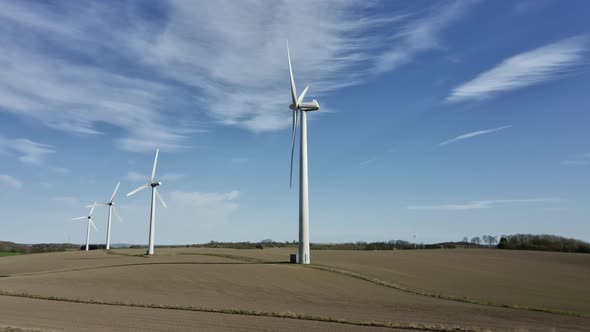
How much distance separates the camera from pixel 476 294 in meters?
35.6

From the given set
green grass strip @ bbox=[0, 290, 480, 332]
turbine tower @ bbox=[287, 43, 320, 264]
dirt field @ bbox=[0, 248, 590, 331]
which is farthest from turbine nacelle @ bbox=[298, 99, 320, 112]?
green grass strip @ bbox=[0, 290, 480, 332]

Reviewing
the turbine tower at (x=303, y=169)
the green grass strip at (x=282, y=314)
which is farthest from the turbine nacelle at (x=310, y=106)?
the green grass strip at (x=282, y=314)

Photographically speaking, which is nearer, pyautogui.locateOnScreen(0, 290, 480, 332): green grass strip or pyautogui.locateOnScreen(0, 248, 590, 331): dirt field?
pyautogui.locateOnScreen(0, 290, 480, 332): green grass strip

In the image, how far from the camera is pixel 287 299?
1161 inches

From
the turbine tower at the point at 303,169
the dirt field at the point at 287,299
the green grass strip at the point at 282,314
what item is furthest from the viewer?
the turbine tower at the point at 303,169

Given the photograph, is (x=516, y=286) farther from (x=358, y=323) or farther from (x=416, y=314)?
(x=358, y=323)

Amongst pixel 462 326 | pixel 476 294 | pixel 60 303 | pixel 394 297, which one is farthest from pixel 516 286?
pixel 60 303

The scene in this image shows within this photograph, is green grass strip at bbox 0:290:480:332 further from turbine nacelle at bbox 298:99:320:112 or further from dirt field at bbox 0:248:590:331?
turbine nacelle at bbox 298:99:320:112

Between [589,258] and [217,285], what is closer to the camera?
[217,285]

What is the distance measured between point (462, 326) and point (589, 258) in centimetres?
8016

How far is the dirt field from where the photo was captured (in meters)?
20.1

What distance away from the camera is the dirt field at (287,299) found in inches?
790

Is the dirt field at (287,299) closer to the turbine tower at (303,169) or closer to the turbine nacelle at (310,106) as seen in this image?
the turbine tower at (303,169)

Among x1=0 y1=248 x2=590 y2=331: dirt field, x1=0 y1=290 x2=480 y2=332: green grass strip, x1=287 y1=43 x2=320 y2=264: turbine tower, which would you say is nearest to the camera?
x1=0 y1=290 x2=480 y2=332: green grass strip
